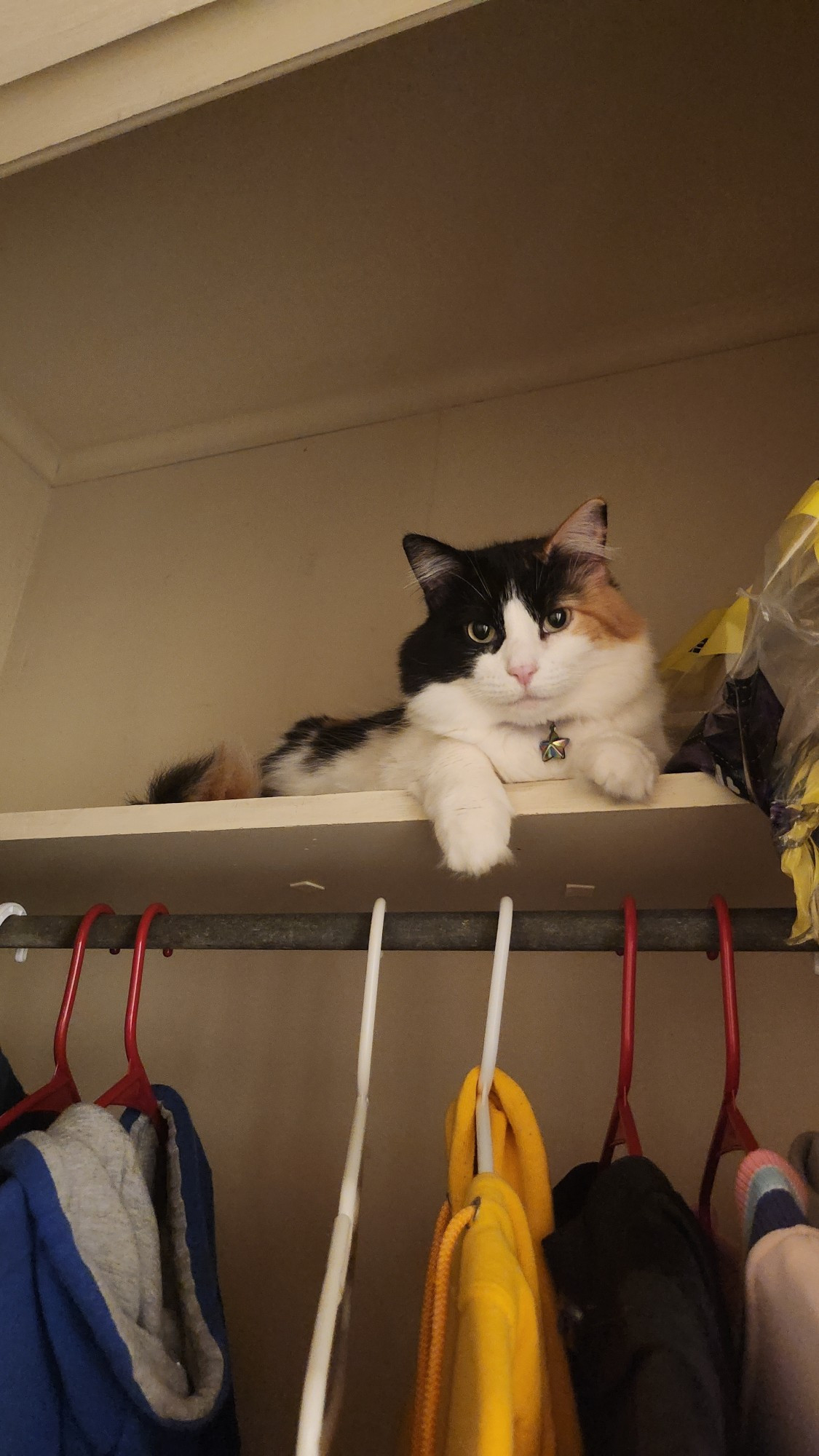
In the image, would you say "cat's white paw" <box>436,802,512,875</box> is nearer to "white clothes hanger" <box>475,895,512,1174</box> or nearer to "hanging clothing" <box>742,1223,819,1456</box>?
"white clothes hanger" <box>475,895,512,1174</box>

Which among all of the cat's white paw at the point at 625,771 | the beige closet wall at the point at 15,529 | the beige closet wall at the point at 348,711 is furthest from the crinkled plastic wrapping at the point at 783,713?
the beige closet wall at the point at 15,529

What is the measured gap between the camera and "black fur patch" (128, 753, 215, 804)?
0.98m

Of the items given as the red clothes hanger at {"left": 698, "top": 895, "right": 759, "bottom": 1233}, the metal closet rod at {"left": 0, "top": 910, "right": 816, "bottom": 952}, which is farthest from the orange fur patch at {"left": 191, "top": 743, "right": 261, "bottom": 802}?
the red clothes hanger at {"left": 698, "top": 895, "right": 759, "bottom": 1233}

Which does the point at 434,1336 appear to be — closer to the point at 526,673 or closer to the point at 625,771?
the point at 625,771

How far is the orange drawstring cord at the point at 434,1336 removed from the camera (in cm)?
43

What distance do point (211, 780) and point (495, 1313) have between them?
2.34 feet

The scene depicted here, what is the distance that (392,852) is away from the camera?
2.65ft

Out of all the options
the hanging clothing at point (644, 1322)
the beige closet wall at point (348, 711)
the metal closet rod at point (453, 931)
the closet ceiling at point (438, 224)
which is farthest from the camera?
the closet ceiling at point (438, 224)

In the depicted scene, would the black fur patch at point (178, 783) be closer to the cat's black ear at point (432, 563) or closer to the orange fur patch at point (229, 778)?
the orange fur patch at point (229, 778)

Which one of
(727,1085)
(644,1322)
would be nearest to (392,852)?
(727,1085)

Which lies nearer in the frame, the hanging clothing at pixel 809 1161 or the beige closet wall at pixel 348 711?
the hanging clothing at pixel 809 1161

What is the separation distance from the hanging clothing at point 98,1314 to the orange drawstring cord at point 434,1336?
19 centimetres

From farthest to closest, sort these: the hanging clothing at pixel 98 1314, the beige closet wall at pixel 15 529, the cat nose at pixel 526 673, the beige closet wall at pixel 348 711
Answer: the beige closet wall at pixel 15 529 < the beige closet wall at pixel 348 711 < the cat nose at pixel 526 673 < the hanging clothing at pixel 98 1314

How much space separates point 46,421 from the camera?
1.85m
